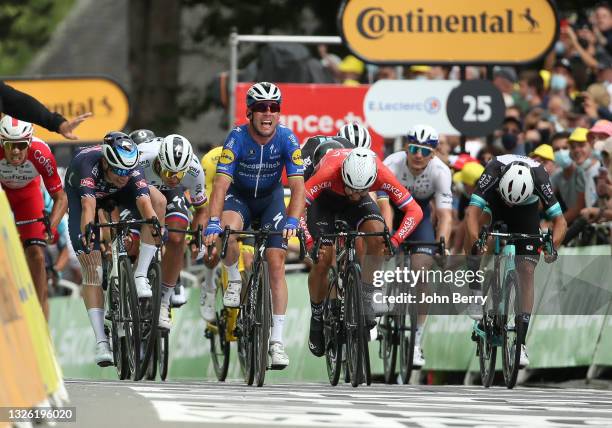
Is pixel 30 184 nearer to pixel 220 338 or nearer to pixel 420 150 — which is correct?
pixel 220 338

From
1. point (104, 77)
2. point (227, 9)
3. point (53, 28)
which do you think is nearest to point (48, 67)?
point (53, 28)

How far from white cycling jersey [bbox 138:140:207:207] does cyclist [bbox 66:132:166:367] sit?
723 millimetres

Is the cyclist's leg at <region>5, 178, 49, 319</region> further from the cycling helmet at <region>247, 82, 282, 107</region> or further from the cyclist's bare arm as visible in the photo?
the cycling helmet at <region>247, 82, 282, 107</region>

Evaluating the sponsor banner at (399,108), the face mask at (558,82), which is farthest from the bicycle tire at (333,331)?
the face mask at (558,82)

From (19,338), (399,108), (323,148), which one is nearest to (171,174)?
(323,148)

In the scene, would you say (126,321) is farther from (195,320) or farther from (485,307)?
(195,320)

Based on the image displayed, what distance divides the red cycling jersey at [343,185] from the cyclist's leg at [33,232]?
2.53 meters

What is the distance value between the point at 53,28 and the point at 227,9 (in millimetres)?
41362

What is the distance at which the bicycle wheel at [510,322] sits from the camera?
14672mm

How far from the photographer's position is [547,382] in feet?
56.6

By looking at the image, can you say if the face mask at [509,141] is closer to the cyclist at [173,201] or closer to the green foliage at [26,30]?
the cyclist at [173,201]

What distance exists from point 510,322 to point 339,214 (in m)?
1.64

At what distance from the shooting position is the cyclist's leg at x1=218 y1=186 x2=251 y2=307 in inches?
571

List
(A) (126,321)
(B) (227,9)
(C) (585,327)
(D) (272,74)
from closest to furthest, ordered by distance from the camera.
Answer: (A) (126,321), (C) (585,327), (D) (272,74), (B) (227,9)
